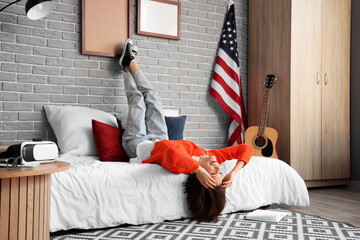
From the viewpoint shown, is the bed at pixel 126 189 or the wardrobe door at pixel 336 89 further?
the wardrobe door at pixel 336 89

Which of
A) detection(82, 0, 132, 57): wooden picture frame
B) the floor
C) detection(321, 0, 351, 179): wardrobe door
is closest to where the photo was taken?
the floor

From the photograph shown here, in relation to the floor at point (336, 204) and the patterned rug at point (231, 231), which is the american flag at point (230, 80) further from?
the patterned rug at point (231, 231)

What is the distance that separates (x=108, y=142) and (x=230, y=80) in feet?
5.41

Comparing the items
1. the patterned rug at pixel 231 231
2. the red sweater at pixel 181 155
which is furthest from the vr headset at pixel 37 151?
the red sweater at pixel 181 155

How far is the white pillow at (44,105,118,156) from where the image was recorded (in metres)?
2.88

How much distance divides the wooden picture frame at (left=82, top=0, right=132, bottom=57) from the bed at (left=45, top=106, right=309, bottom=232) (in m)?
0.71

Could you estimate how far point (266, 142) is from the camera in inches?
140

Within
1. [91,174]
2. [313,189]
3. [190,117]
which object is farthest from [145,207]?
[313,189]

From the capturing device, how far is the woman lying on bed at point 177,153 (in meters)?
2.23

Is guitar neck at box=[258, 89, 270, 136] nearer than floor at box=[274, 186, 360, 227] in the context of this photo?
No

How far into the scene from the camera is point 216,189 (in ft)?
7.32

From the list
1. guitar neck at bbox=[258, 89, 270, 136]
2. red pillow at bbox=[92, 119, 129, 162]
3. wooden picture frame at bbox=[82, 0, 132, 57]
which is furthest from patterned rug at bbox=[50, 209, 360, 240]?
wooden picture frame at bbox=[82, 0, 132, 57]

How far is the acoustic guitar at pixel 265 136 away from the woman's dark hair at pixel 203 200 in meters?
1.33

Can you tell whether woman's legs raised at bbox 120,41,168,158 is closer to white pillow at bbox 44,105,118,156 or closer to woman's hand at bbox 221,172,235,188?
white pillow at bbox 44,105,118,156
